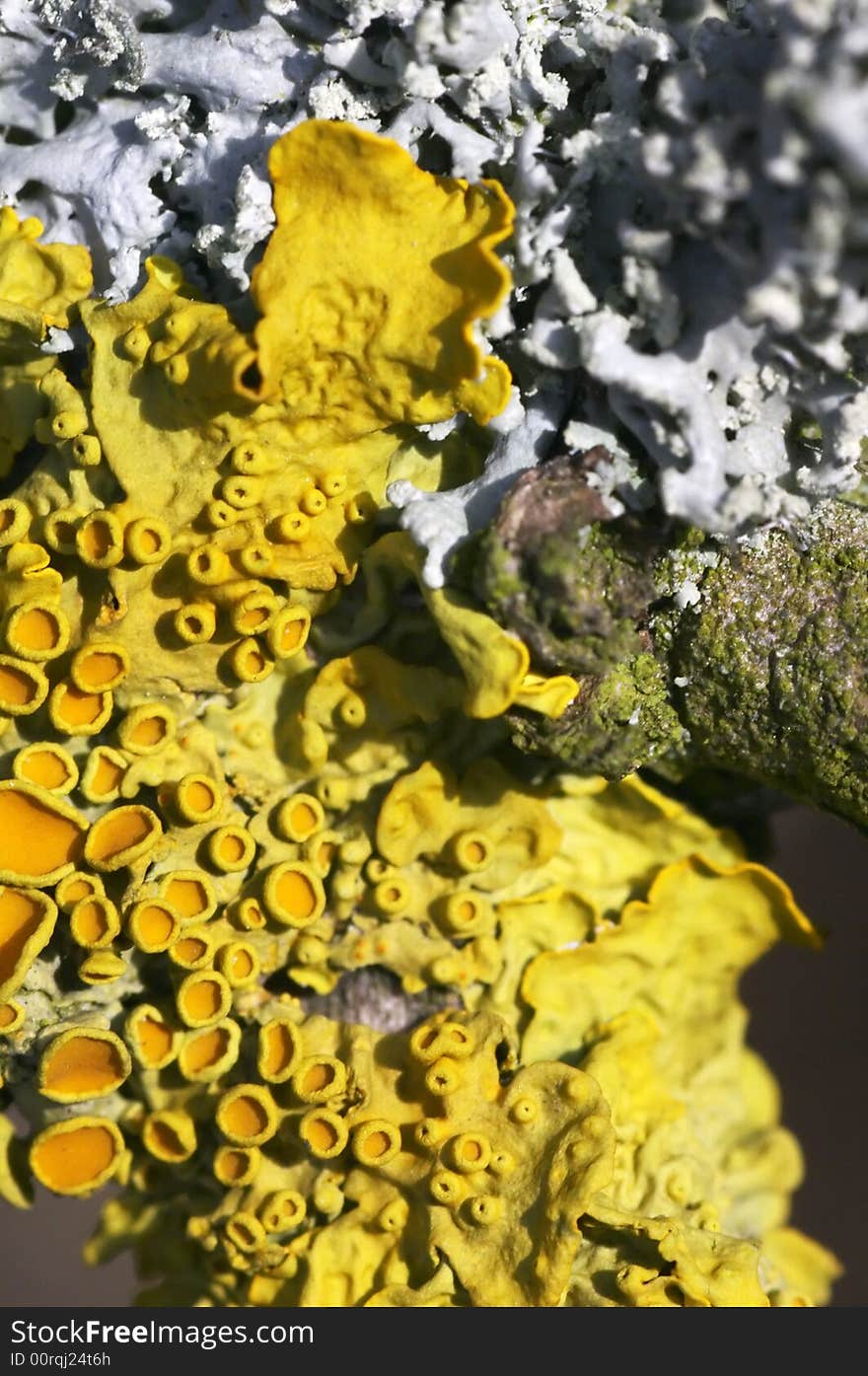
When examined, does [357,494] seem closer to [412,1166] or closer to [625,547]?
[625,547]

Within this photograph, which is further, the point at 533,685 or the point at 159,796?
the point at 159,796

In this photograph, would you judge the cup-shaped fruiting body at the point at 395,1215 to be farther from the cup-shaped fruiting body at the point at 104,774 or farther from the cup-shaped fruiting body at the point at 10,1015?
the cup-shaped fruiting body at the point at 104,774

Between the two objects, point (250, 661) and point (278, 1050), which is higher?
point (250, 661)

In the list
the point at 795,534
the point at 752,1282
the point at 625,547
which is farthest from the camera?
the point at 752,1282

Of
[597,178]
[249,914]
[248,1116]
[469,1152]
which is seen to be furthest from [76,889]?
[597,178]

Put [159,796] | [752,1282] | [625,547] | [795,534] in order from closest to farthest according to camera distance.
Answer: [625,547] < [795,534] < [159,796] < [752,1282]

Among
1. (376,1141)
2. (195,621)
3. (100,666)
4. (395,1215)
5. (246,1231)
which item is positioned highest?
(195,621)

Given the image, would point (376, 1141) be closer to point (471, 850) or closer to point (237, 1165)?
point (237, 1165)

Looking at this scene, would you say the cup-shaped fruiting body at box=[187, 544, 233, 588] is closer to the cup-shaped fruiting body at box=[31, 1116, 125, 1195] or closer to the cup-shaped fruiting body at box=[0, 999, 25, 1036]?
the cup-shaped fruiting body at box=[0, 999, 25, 1036]

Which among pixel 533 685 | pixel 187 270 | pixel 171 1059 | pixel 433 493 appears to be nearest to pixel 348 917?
pixel 171 1059
